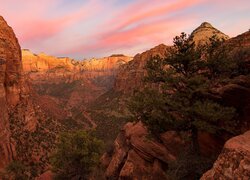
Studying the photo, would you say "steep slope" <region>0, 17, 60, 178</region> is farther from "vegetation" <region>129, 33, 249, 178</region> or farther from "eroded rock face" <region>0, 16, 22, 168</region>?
"vegetation" <region>129, 33, 249, 178</region>

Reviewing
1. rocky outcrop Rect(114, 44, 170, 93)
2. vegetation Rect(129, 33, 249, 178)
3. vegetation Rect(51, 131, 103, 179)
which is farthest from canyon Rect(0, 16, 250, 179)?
rocky outcrop Rect(114, 44, 170, 93)

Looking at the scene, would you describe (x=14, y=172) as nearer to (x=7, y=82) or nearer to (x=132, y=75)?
(x=7, y=82)

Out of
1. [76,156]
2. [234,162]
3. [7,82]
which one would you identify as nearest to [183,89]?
[234,162]

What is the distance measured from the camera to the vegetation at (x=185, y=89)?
18328mm

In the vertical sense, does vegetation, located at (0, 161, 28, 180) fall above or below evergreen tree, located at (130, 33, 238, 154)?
below

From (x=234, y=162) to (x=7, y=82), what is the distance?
5619cm

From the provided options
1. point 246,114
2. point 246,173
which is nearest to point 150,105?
point 246,114

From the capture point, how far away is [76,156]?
111 feet

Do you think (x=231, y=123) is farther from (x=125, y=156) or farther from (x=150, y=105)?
(x=125, y=156)

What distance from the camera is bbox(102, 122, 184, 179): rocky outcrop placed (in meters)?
24.5

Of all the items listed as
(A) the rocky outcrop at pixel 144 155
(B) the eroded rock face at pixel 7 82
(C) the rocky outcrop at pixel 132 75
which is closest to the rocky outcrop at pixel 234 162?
(A) the rocky outcrop at pixel 144 155

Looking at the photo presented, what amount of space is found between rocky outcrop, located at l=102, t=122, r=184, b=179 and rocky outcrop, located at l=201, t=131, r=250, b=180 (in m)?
9.79

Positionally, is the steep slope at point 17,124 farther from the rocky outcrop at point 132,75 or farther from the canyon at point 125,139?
the rocky outcrop at point 132,75

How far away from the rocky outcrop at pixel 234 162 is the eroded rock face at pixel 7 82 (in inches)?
1756
